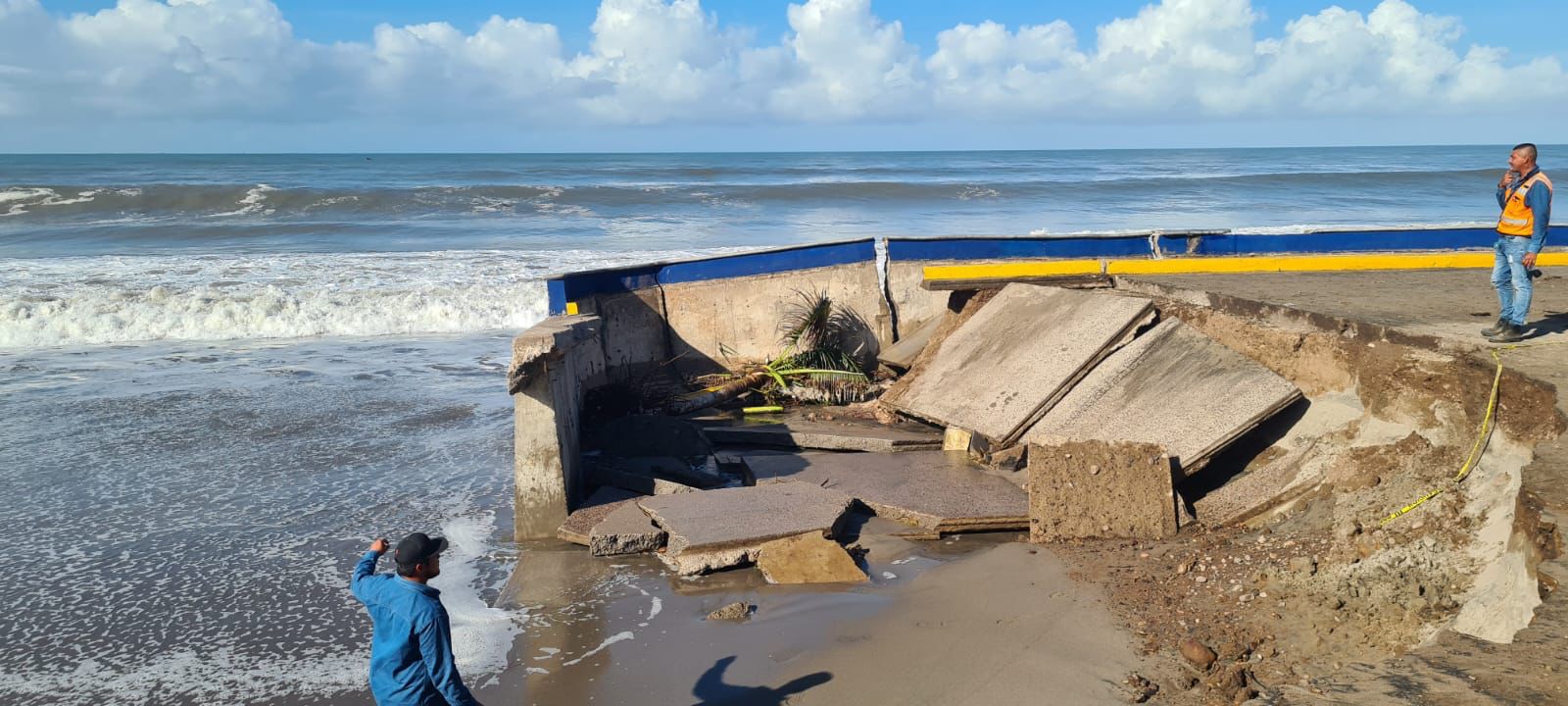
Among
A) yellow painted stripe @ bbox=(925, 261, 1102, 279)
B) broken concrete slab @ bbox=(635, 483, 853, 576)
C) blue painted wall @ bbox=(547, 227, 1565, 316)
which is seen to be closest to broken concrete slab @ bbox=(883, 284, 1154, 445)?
yellow painted stripe @ bbox=(925, 261, 1102, 279)

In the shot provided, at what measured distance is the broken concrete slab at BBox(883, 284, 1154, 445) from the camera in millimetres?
8031

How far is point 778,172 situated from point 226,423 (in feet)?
164

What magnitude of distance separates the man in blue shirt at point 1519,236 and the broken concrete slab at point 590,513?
18.2ft

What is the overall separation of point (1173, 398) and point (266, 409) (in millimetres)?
8207

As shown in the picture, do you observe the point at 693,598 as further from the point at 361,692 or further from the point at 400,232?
the point at 400,232

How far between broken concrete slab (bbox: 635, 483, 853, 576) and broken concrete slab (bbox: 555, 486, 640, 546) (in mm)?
261

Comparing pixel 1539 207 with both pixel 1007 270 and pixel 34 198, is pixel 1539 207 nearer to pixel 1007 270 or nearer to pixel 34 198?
pixel 1007 270

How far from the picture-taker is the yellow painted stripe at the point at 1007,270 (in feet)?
34.5

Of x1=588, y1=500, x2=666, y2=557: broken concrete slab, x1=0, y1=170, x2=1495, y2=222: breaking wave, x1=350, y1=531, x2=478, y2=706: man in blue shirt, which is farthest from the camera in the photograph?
x1=0, y1=170, x2=1495, y2=222: breaking wave

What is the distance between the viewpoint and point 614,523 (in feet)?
21.7

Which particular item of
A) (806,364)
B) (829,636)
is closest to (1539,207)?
(829,636)

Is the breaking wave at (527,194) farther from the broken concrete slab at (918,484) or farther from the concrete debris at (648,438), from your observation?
the broken concrete slab at (918,484)

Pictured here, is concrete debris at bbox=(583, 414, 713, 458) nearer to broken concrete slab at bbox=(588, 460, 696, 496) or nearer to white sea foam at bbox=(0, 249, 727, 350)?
broken concrete slab at bbox=(588, 460, 696, 496)

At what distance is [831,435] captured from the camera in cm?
848
